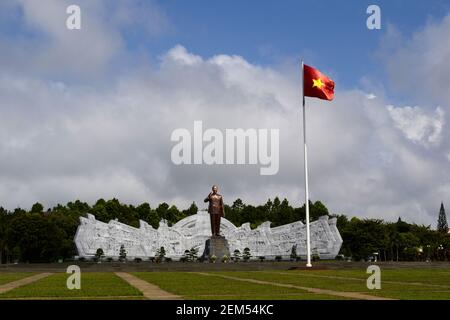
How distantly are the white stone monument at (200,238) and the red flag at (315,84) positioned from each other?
32.3 m

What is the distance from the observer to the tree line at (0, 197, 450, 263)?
75.8 m

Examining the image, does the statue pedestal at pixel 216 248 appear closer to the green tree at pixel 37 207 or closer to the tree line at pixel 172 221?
the tree line at pixel 172 221

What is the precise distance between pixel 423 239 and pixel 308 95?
66586 mm

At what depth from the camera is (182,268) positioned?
36.3 meters

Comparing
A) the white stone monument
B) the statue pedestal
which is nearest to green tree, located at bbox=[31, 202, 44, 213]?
the white stone monument

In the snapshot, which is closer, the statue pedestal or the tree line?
the statue pedestal

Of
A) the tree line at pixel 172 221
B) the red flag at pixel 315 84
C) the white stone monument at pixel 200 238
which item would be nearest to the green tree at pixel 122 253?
the white stone monument at pixel 200 238

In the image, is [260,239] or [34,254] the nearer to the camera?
[260,239]

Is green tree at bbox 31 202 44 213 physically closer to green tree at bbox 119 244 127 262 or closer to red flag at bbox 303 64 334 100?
green tree at bbox 119 244 127 262

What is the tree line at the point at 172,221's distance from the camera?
249ft

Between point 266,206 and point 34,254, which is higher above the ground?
point 266,206

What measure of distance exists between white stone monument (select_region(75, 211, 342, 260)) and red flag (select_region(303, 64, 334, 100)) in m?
32.3
